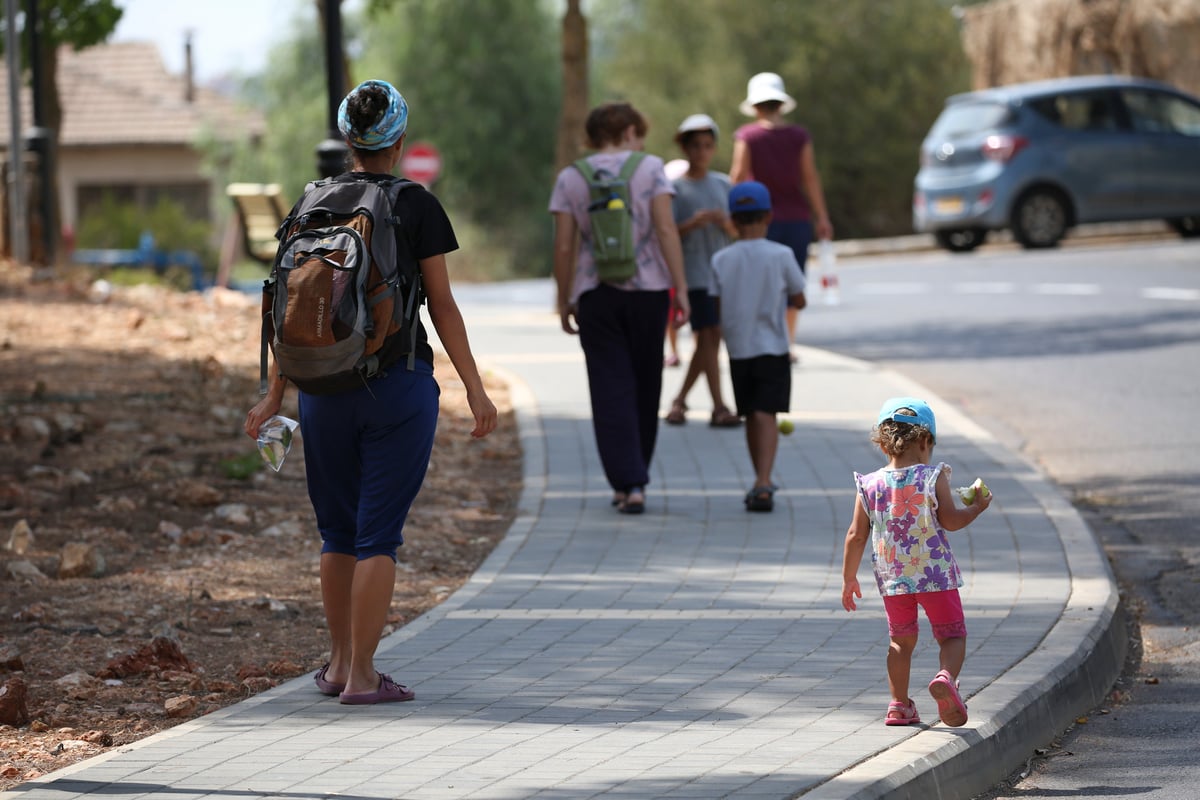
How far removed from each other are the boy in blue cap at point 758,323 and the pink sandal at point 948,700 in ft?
12.2

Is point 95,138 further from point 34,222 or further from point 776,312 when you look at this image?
point 776,312

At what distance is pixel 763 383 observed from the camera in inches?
355

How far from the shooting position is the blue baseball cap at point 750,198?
9.09 m

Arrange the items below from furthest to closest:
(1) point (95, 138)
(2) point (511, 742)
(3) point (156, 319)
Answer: (1) point (95, 138) → (3) point (156, 319) → (2) point (511, 742)

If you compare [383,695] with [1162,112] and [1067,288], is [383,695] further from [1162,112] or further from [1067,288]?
[1162,112]

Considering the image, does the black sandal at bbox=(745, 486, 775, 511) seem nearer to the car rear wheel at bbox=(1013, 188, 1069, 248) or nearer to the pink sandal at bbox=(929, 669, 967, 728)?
the pink sandal at bbox=(929, 669, 967, 728)

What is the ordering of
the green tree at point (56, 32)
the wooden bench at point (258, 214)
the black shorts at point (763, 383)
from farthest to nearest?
the green tree at point (56, 32) < the wooden bench at point (258, 214) < the black shorts at point (763, 383)

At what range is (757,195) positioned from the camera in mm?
9102

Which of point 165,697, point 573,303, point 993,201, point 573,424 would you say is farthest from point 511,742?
point 993,201

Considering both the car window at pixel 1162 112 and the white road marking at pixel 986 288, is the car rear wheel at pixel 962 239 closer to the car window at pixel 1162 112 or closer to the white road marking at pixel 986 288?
the car window at pixel 1162 112

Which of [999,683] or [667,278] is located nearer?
[999,683]

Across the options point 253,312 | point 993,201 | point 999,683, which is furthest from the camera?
point 993,201

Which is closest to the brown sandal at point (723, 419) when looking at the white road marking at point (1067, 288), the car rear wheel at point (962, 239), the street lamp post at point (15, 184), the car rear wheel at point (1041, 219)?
the white road marking at point (1067, 288)

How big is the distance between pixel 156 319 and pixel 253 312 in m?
1.39
